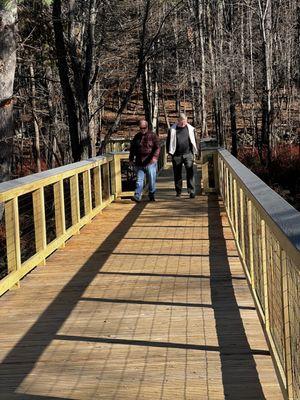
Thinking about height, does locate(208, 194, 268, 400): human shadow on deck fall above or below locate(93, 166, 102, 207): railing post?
below

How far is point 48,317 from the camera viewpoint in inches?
243

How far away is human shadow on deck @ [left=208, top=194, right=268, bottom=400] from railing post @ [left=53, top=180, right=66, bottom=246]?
2227 mm

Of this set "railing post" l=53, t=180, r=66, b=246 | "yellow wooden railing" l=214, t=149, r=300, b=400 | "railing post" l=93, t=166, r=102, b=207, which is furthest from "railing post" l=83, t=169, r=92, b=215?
"yellow wooden railing" l=214, t=149, r=300, b=400

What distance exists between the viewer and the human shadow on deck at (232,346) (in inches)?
172

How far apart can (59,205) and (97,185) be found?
3840mm

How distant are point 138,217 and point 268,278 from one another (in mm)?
7781

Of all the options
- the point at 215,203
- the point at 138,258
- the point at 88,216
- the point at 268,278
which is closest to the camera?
the point at 268,278

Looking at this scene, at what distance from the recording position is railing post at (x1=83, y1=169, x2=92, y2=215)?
37.6 feet

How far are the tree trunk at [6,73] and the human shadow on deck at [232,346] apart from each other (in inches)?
208

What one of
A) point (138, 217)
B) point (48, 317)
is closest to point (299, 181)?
point (138, 217)

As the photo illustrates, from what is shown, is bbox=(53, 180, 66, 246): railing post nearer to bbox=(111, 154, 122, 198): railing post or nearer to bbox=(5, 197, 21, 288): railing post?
bbox=(5, 197, 21, 288): railing post

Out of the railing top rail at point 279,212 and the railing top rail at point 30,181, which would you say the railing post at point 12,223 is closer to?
the railing top rail at point 30,181

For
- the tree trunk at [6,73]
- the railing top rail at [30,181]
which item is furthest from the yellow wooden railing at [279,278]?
the tree trunk at [6,73]

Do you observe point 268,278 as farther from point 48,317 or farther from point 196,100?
point 196,100
